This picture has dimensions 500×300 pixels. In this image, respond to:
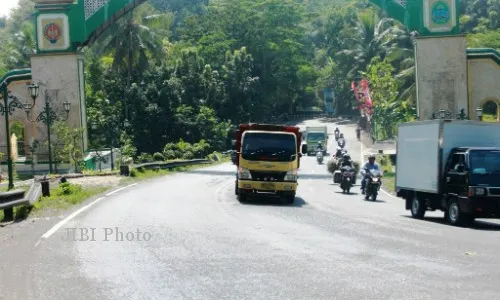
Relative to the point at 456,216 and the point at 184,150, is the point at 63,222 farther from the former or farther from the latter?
the point at 184,150

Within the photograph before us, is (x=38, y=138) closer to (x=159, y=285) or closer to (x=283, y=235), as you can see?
(x=283, y=235)

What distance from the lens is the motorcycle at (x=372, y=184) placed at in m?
28.8

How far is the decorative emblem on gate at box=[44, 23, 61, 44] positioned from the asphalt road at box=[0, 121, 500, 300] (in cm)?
2789

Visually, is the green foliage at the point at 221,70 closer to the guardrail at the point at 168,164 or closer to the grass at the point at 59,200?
the guardrail at the point at 168,164

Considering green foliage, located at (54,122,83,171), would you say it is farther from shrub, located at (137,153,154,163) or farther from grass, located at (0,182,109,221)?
grass, located at (0,182,109,221)

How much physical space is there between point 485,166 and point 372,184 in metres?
9.47

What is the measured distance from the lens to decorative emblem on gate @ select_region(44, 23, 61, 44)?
4816 centimetres

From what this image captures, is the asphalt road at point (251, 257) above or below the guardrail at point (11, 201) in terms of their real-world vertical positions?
below

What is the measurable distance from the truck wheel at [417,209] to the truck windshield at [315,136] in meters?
50.6

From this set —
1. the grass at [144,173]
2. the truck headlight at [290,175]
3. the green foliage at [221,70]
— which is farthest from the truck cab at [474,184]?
the green foliage at [221,70]

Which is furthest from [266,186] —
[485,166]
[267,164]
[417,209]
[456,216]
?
[485,166]

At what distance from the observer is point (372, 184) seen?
28.7 meters

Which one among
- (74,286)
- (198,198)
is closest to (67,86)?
(198,198)

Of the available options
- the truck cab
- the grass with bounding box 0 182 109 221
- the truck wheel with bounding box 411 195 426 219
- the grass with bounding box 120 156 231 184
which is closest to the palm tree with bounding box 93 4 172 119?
the grass with bounding box 120 156 231 184
